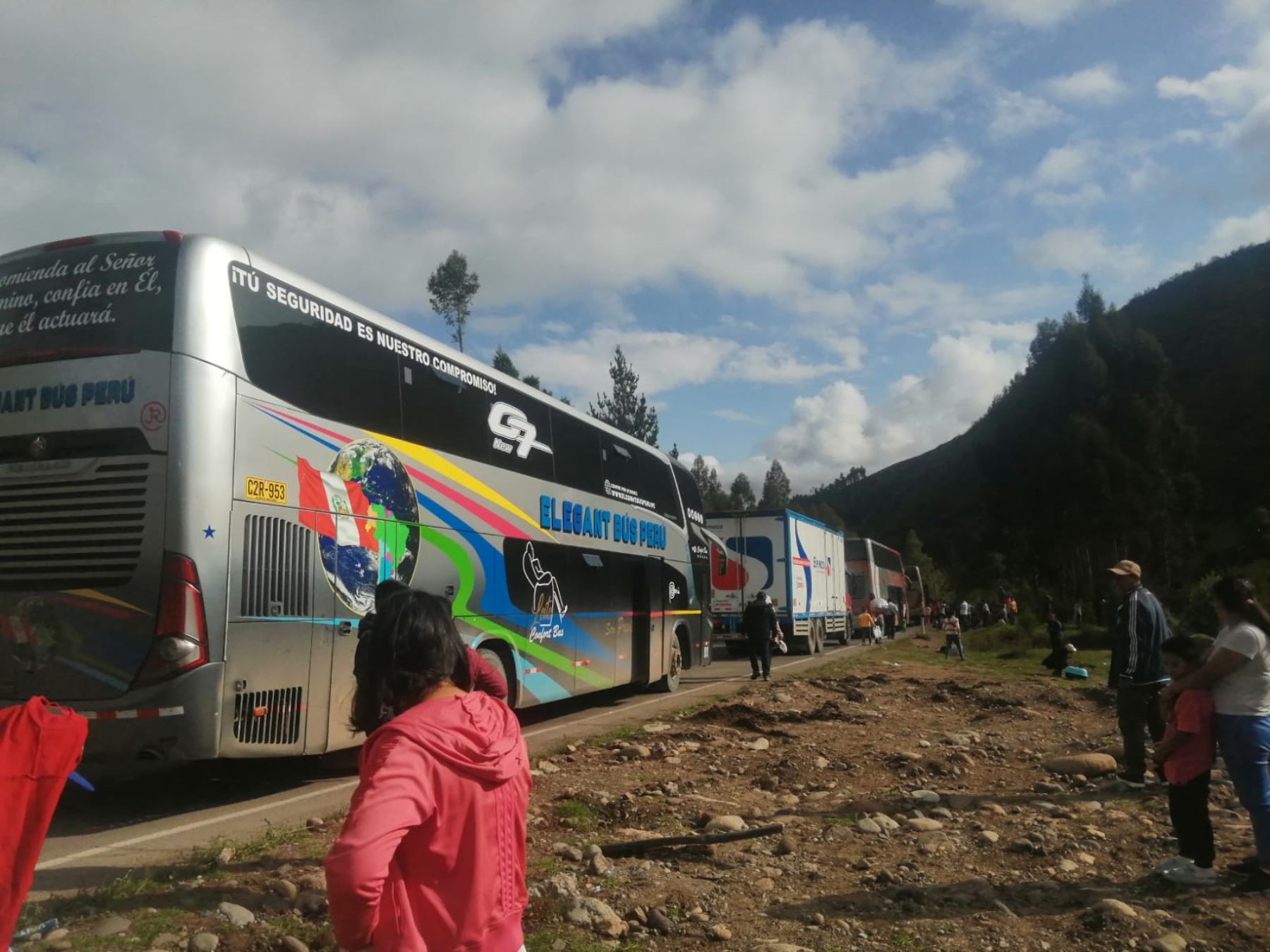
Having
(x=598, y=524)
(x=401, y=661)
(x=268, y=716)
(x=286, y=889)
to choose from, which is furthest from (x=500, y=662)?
(x=401, y=661)

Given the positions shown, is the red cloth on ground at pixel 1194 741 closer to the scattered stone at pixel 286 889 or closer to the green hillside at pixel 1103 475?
the scattered stone at pixel 286 889

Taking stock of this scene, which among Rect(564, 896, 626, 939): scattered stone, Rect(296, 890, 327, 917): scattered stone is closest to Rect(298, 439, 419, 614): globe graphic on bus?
Rect(296, 890, 327, 917): scattered stone

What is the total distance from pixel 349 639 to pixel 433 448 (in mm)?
2218

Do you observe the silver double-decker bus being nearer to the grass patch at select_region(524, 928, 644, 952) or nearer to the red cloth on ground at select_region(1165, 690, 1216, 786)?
the grass patch at select_region(524, 928, 644, 952)

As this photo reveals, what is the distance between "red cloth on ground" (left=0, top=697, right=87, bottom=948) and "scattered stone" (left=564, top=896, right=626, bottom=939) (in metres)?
2.58

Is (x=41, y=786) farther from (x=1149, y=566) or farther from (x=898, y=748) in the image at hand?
(x=1149, y=566)

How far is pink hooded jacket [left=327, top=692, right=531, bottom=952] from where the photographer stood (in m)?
1.81

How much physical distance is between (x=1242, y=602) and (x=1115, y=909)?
1.89 meters

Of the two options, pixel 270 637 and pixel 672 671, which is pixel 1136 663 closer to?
pixel 270 637

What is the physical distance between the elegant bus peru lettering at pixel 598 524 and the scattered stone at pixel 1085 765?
590 centimetres

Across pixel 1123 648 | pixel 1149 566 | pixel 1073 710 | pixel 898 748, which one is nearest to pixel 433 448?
pixel 898 748

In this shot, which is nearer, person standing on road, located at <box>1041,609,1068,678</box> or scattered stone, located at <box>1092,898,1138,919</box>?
scattered stone, located at <box>1092,898,1138,919</box>

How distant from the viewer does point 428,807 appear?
1937 mm

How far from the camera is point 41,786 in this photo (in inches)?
98.7
